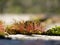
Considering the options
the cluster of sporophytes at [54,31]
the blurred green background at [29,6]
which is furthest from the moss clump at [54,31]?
the blurred green background at [29,6]

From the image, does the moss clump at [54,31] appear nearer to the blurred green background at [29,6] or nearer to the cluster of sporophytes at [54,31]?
the cluster of sporophytes at [54,31]

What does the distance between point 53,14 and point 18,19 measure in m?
0.34

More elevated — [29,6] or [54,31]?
[29,6]

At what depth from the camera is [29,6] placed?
2.52m

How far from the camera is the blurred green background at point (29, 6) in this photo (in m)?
2.50

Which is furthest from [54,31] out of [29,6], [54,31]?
[29,6]

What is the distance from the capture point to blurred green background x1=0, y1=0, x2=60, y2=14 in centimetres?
250

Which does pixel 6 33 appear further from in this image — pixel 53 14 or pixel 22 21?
pixel 53 14

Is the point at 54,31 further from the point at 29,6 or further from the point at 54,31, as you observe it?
the point at 29,6

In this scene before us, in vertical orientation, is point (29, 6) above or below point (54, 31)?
above

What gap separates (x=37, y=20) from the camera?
2.51 m

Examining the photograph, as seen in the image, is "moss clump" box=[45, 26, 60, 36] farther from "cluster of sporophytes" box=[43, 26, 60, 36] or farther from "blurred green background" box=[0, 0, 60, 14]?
"blurred green background" box=[0, 0, 60, 14]

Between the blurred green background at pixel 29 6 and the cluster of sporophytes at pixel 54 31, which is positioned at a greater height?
the blurred green background at pixel 29 6

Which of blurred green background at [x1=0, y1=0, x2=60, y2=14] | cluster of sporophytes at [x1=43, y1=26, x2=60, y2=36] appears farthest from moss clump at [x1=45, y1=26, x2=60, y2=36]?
blurred green background at [x1=0, y1=0, x2=60, y2=14]
